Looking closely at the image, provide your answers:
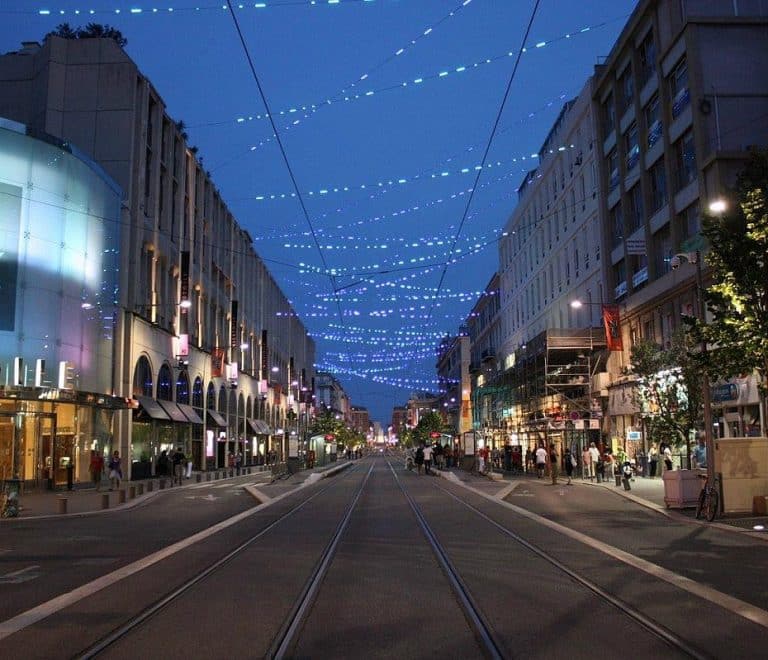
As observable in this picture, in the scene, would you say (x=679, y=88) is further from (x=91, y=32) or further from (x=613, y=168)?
(x=91, y=32)

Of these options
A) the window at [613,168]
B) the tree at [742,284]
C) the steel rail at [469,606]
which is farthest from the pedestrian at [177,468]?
the tree at [742,284]

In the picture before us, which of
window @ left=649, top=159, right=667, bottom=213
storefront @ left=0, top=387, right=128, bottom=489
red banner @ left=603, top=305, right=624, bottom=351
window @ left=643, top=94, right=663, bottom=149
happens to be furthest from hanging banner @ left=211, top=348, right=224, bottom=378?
window @ left=643, top=94, right=663, bottom=149

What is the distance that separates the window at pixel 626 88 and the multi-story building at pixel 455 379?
29.7 m

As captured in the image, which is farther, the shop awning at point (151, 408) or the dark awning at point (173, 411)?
the dark awning at point (173, 411)

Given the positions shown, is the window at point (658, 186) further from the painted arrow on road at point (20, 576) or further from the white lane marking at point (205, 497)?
the painted arrow on road at point (20, 576)

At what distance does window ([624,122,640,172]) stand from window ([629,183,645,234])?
1.20m

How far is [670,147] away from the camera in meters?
35.5

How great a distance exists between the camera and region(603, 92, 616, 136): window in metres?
43.7

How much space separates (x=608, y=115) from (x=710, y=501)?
3012cm

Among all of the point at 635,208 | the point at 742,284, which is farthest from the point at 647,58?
the point at 742,284

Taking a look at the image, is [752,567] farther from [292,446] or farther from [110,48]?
[292,446]

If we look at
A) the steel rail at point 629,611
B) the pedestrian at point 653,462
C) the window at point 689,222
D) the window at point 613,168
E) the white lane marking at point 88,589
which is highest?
the window at point 613,168

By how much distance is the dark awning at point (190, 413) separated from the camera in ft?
169

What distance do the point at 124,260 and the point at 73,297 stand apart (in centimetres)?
749
